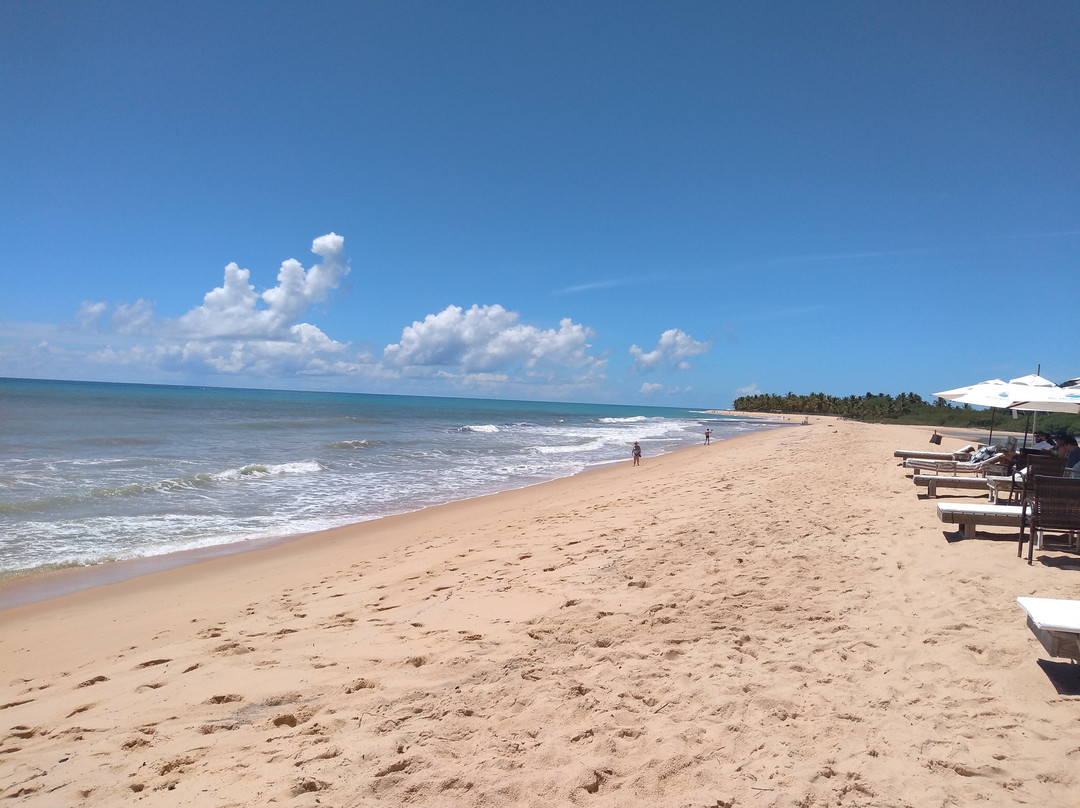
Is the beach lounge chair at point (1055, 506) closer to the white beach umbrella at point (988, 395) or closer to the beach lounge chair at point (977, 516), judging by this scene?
the beach lounge chair at point (977, 516)

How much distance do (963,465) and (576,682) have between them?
37.2ft

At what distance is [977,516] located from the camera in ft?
21.5

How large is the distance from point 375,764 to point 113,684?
2624 mm

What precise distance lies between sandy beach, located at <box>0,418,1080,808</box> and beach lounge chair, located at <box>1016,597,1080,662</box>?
0.28m

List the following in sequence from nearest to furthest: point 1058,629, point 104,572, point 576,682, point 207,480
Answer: point 1058,629, point 576,682, point 104,572, point 207,480

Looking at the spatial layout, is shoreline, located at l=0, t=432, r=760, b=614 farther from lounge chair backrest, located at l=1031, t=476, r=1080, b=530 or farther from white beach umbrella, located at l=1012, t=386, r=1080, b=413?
white beach umbrella, located at l=1012, t=386, r=1080, b=413

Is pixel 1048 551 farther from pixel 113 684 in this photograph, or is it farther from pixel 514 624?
pixel 113 684

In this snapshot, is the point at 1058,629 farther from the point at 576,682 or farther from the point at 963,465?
the point at 963,465

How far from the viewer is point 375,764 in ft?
9.71

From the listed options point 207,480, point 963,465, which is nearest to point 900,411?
point 963,465

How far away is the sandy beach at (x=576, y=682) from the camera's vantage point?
285cm

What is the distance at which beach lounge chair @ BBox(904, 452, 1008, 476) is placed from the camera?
10.6 metres

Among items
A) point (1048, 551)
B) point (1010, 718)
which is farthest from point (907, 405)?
point (1010, 718)

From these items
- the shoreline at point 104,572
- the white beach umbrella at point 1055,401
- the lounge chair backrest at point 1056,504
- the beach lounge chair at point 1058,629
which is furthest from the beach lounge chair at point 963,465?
the shoreline at point 104,572
